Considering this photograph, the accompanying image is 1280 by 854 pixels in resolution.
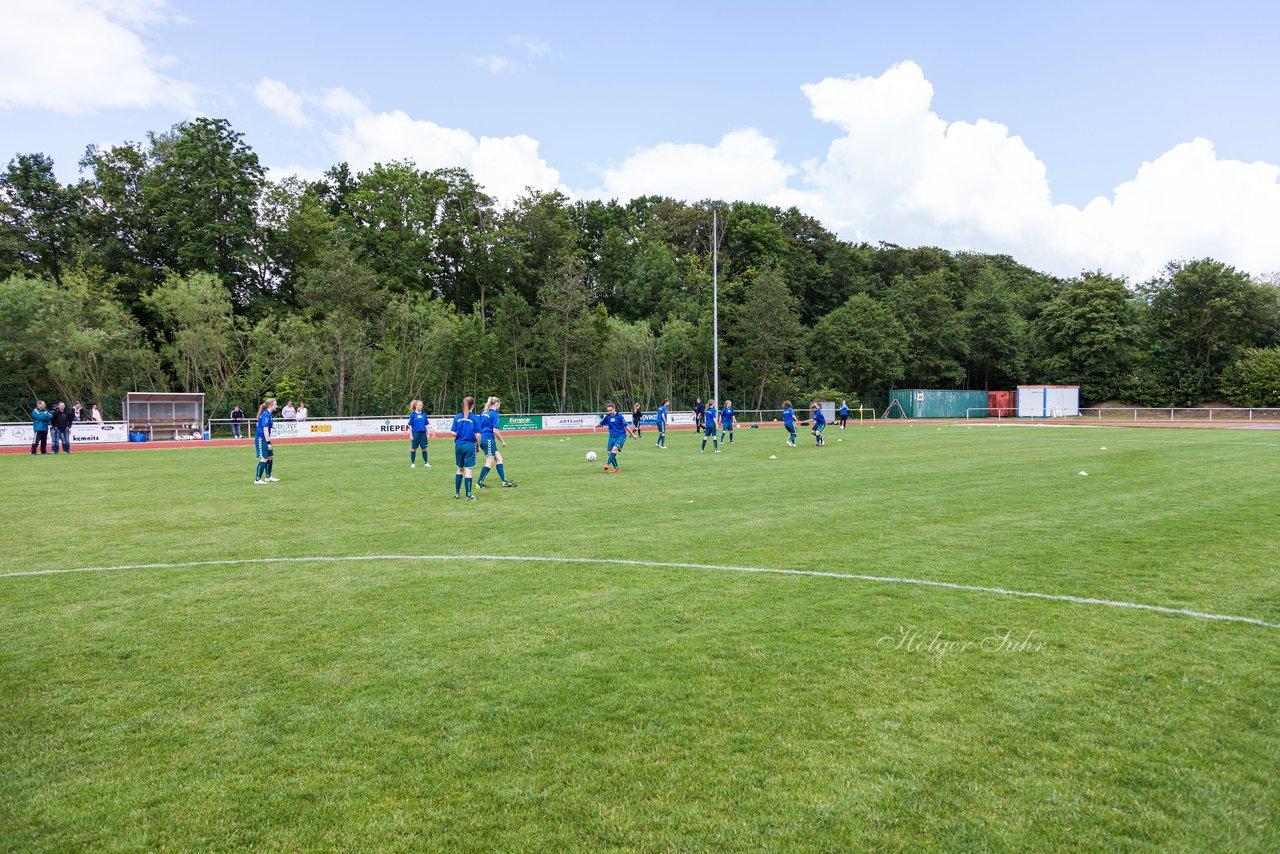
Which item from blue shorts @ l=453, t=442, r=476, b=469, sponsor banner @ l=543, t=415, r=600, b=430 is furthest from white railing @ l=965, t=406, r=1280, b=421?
blue shorts @ l=453, t=442, r=476, b=469

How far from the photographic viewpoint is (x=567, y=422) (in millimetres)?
44875

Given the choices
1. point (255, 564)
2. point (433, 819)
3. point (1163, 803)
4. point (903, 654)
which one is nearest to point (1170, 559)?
point (903, 654)

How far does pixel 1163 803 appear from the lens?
3365 millimetres

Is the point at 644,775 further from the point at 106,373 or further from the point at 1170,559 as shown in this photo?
the point at 106,373

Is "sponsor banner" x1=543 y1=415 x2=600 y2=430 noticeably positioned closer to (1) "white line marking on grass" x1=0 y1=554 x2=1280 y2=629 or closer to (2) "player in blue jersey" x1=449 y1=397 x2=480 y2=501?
(2) "player in blue jersey" x1=449 y1=397 x2=480 y2=501

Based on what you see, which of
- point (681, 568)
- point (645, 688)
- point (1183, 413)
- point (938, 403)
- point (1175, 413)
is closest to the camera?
point (645, 688)

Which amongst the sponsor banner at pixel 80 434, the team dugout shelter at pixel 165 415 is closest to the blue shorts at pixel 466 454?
the sponsor banner at pixel 80 434

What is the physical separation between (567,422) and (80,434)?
23.5 m

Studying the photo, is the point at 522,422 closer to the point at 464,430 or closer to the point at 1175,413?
the point at 464,430

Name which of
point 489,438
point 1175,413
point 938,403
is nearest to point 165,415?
point 489,438

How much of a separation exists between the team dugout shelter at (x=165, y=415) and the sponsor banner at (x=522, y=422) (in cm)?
1496

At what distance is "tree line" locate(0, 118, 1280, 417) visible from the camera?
41.8 m

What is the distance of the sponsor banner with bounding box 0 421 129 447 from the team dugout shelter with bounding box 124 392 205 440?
525 mm

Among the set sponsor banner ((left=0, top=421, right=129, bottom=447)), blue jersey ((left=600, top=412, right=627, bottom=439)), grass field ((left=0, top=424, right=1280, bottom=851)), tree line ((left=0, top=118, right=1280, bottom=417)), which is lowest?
grass field ((left=0, top=424, right=1280, bottom=851))
